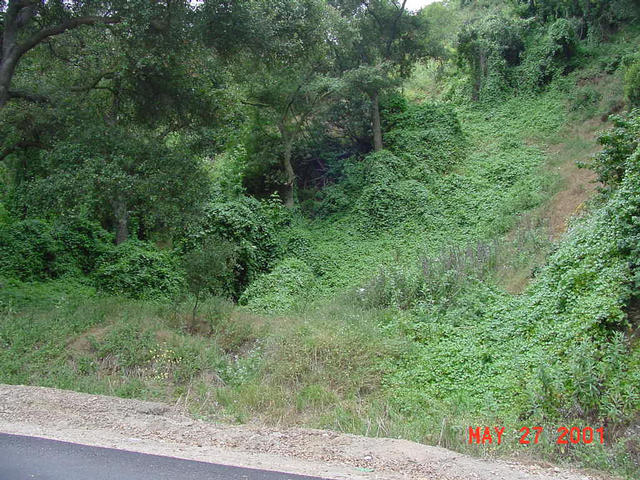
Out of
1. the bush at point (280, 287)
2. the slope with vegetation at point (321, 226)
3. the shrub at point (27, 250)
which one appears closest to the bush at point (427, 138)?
the slope with vegetation at point (321, 226)

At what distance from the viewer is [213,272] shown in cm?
1163

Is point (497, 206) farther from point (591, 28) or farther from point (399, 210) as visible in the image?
point (591, 28)

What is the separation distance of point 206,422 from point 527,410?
4.18 m

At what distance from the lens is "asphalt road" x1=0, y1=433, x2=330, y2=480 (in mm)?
4793

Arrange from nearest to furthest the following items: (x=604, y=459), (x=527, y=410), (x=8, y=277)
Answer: (x=604, y=459) < (x=527, y=410) < (x=8, y=277)

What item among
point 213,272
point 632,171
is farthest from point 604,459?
point 213,272

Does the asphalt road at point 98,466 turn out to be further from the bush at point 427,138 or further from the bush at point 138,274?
the bush at point 427,138

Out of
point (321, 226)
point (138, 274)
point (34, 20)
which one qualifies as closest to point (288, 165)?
point (321, 226)

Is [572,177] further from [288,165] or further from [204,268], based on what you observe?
[204,268]

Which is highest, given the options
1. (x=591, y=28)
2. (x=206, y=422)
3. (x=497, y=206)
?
(x=591, y=28)

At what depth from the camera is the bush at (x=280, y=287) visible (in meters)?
14.5

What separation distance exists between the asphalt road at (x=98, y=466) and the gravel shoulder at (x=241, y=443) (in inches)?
7.8

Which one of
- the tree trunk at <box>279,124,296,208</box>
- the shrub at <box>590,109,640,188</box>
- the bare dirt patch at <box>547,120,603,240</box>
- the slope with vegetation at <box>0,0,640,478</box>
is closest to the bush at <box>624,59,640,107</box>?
the slope with vegetation at <box>0,0,640,478</box>
